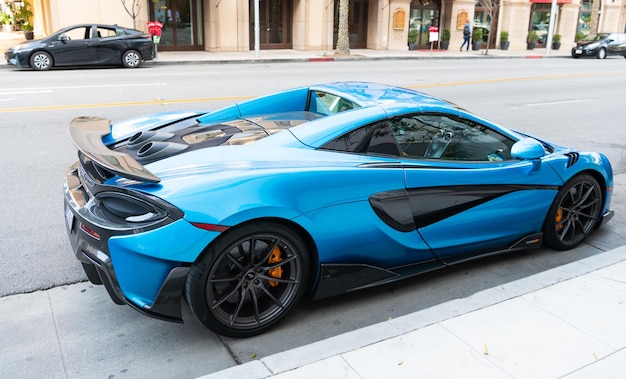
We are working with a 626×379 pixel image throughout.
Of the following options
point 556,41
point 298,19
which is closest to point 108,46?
point 298,19

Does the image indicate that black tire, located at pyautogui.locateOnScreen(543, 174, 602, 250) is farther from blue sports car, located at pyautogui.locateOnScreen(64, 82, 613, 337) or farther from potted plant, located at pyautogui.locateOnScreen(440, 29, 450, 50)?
potted plant, located at pyautogui.locateOnScreen(440, 29, 450, 50)

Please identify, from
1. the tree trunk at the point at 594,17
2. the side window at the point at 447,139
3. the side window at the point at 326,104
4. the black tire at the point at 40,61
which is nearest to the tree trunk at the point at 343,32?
the black tire at the point at 40,61

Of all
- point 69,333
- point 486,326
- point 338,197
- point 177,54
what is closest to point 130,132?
point 69,333

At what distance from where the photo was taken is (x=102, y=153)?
3.54 m

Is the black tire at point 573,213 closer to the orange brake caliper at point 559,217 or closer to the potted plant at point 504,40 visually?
the orange brake caliper at point 559,217

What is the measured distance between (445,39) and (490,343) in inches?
Result: 1313

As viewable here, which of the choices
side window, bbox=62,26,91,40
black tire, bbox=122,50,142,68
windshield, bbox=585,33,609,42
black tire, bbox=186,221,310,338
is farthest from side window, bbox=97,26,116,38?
windshield, bbox=585,33,609,42

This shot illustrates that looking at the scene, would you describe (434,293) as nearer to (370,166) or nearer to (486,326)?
(486,326)

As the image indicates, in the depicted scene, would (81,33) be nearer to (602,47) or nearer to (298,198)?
(298,198)

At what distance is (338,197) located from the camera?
365 centimetres

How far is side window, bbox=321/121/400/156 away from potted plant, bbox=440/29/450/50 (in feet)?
106

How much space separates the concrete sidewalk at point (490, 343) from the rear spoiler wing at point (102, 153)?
1.18 metres

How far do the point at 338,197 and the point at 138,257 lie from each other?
1.27 metres

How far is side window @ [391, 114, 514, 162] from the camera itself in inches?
164
